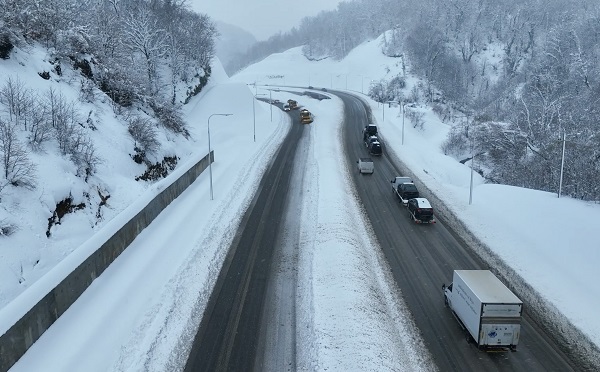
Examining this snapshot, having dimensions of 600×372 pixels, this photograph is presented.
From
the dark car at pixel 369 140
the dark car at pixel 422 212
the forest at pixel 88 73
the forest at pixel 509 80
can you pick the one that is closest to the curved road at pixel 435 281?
the dark car at pixel 422 212

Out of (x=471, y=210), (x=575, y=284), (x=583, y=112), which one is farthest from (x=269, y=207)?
(x=583, y=112)

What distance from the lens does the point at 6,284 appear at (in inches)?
853

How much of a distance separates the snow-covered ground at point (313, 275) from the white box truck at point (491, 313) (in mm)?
2936

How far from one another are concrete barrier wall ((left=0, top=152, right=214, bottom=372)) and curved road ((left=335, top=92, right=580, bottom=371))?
18372mm

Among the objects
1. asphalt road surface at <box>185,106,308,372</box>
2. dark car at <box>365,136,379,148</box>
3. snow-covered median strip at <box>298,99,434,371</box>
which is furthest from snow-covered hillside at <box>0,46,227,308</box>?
dark car at <box>365,136,379,148</box>

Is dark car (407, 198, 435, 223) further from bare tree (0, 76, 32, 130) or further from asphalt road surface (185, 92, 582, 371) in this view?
bare tree (0, 76, 32, 130)

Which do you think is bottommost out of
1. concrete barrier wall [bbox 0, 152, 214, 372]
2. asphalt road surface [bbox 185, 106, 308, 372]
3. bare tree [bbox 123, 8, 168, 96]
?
asphalt road surface [bbox 185, 106, 308, 372]

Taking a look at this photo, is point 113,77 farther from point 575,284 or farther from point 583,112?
point 583,112

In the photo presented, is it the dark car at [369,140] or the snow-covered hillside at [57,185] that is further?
the dark car at [369,140]

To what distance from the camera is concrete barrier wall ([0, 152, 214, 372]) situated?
1870 cm

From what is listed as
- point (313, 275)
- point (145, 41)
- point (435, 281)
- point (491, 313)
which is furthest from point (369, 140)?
point (491, 313)

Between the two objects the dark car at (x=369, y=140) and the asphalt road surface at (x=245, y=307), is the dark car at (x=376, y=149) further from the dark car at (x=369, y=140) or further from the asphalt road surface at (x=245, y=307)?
the asphalt road surface at (x=245, y=307)

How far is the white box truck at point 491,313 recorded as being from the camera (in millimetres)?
19156

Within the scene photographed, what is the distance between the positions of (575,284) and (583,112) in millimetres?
53878
